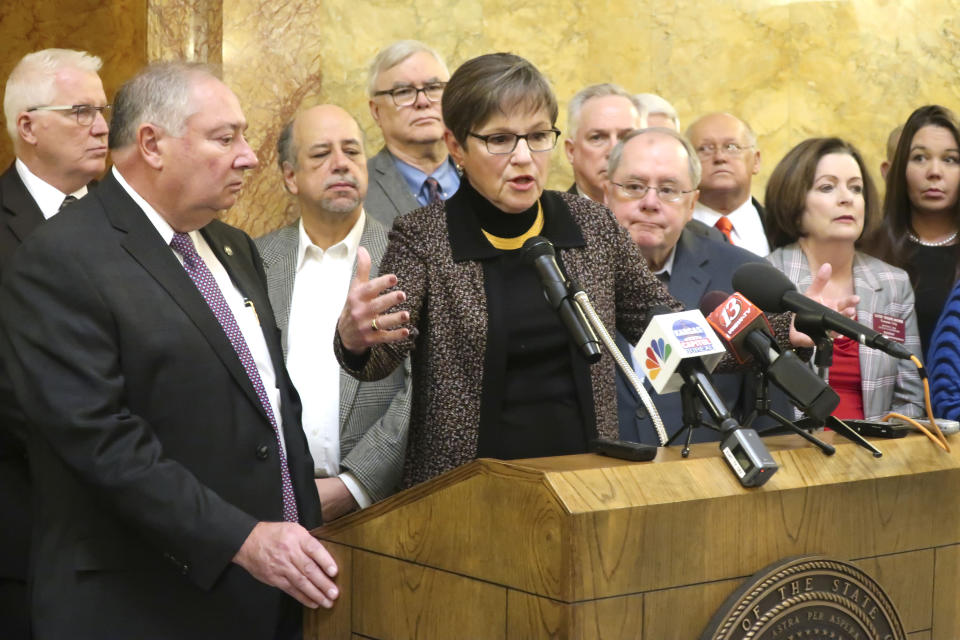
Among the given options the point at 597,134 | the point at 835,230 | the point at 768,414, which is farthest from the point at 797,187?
the point at 768,414

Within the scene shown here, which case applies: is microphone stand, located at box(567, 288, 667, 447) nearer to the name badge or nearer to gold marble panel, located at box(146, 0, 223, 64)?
the name badge

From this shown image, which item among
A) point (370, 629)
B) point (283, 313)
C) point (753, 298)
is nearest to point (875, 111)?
point (283, 313)

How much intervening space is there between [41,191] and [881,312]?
2.68 m

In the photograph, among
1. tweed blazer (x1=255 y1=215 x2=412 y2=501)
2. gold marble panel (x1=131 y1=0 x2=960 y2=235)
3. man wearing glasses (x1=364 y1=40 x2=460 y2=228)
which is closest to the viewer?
tweed blazer (x1=255 y1=215 x2=412 y2=501)

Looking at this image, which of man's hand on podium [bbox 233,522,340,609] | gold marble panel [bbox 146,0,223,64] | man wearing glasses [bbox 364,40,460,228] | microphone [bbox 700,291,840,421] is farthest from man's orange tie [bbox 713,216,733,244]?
man's hand on podium [bbox 233,522,340,609]

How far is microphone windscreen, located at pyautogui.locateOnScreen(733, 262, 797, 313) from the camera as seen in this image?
222cm

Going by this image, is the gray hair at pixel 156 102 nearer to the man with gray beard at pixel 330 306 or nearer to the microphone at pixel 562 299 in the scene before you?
the microphone at pixel 562 299

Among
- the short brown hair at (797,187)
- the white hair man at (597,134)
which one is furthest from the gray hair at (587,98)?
the short brown hair at (797,187)

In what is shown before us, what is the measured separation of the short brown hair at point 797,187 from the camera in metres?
4.17

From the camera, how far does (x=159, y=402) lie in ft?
7.72

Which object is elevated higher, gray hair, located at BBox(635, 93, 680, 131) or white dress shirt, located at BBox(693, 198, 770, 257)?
gray hair, located at BBox(635, 93, 680, 131)

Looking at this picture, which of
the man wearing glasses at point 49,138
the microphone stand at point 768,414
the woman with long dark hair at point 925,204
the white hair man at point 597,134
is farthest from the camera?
the white hair man at point 597,134

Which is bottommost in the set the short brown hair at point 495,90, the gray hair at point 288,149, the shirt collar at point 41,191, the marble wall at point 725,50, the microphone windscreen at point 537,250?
the microphone windscreen at point 537,250

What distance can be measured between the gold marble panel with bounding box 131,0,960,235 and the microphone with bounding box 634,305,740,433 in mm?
3559
